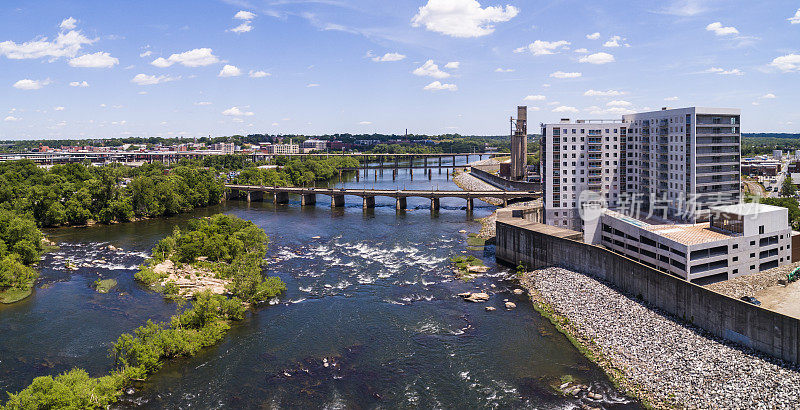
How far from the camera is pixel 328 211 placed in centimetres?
9688

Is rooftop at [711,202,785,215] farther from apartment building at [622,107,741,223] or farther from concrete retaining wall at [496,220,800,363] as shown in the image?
apartment building at [622,107,741,223]

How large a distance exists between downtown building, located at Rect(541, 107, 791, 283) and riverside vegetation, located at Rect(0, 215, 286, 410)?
3259 cm

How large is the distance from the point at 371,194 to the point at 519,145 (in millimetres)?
40681

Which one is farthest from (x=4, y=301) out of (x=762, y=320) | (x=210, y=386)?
(x=762, y=320)

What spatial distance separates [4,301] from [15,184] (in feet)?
215

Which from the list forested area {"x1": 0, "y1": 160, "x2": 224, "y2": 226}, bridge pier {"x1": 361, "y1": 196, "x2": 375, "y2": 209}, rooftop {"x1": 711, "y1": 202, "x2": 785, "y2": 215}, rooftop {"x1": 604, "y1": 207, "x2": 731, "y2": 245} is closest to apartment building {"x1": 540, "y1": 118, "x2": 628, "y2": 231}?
rooftop {"x1": 604, "y1": 207, "x2": 731, "y2": 245}

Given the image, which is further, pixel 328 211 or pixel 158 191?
pixel 328 211

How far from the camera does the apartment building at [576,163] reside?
62.1 m

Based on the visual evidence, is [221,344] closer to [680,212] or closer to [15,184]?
[680,212]

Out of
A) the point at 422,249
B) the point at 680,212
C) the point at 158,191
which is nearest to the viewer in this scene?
the point at 680,212

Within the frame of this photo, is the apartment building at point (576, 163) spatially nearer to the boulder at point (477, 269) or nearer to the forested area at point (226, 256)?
the boulder at point (477, 269)

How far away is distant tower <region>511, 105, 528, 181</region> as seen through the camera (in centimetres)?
11969

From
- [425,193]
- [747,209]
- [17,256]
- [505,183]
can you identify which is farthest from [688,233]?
[505,183]

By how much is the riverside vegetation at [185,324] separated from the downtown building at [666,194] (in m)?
32.6
